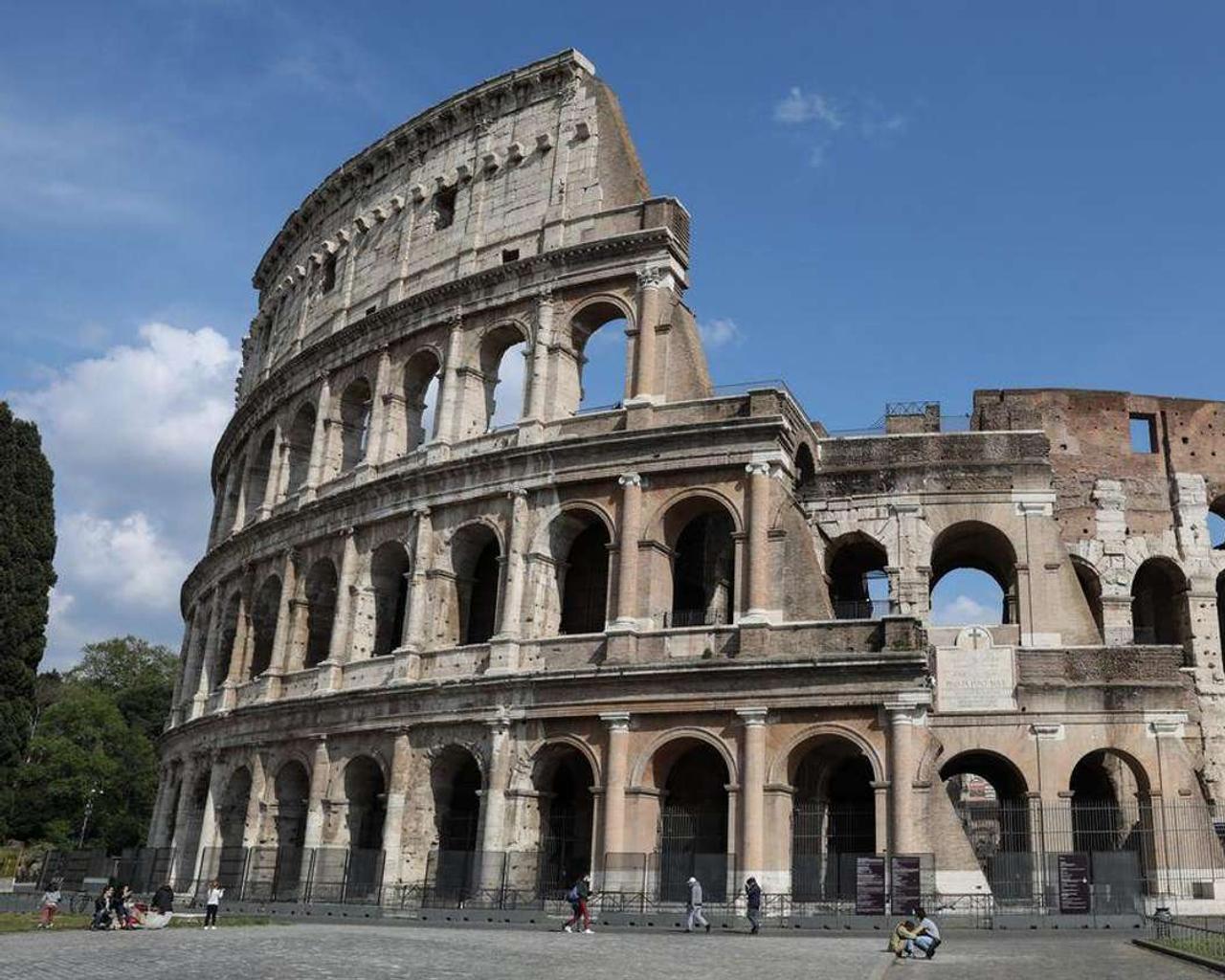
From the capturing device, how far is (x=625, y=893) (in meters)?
19.8

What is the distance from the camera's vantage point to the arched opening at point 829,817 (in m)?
19.5

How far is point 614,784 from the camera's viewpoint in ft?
68.4

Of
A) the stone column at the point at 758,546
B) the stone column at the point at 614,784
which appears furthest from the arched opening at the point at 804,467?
the stone column at the point at 614,784

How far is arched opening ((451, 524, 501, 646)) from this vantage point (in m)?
24.8

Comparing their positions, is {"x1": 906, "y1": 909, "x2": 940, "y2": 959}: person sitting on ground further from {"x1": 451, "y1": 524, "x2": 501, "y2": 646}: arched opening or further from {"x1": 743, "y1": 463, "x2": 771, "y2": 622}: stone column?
{"x1": 451, "y1": 524, "x2": 501, "y2": 646}: arched opening

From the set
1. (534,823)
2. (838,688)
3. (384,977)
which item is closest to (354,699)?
(534,823)

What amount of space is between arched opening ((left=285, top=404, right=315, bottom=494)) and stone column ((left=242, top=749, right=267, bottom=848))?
23.6 ft

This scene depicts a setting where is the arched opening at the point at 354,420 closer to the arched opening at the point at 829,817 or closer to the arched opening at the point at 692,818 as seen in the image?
the arched opening at the point at 692,818

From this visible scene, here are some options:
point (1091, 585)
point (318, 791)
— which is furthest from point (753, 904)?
point (1091, 585)

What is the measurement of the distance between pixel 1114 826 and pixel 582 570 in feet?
38.7

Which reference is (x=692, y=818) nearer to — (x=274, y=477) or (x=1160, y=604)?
(x=1160, y=604)

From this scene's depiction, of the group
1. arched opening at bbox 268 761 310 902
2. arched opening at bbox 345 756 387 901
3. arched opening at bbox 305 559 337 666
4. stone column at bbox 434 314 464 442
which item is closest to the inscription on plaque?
stone column at bbox 434 314 464 442

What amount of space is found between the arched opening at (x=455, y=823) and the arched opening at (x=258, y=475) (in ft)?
39.1

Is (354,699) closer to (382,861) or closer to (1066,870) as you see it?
(382,861)
